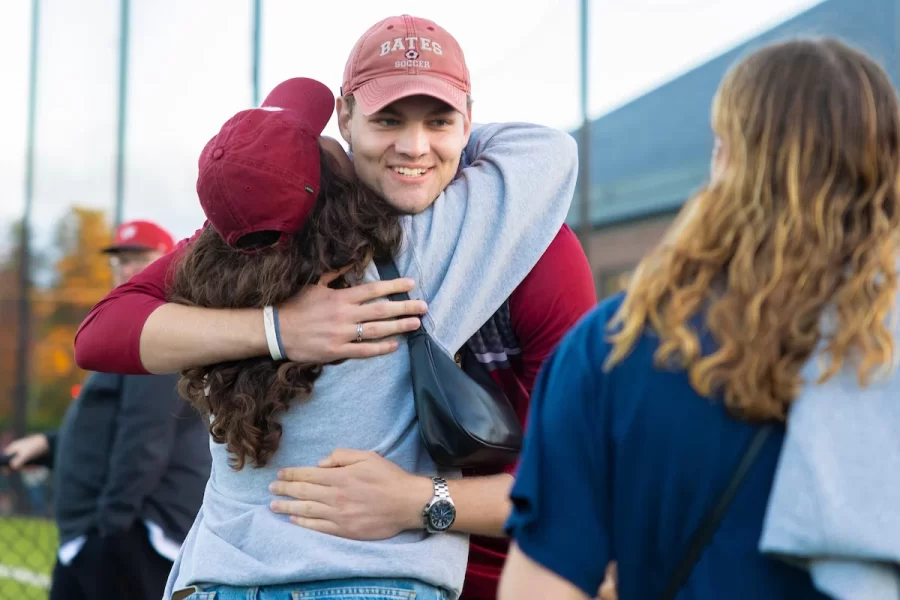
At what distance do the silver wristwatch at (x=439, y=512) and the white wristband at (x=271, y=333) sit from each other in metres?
0.32

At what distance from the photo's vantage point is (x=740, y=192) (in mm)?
1181

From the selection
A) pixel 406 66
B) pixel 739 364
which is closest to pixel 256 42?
pixel 406 66

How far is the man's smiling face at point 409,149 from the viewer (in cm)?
172

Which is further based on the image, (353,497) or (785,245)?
(353,497)

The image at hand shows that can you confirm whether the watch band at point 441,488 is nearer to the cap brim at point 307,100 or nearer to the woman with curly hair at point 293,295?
the woman with curly hair at point 293,295

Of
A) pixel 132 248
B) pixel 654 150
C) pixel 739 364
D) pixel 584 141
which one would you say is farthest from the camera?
pixel 654 150

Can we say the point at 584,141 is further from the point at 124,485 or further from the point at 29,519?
the point at 29,519

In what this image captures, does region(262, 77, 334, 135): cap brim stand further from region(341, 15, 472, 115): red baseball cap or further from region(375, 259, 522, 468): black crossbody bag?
region(375, 259, 522, 468): black crossbody bag

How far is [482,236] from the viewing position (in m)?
1.65

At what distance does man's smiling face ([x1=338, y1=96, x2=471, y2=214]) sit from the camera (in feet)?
5.64

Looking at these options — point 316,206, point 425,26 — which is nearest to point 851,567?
point 316,206

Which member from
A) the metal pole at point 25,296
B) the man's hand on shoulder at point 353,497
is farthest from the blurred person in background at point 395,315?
the metal pole at point 25,296

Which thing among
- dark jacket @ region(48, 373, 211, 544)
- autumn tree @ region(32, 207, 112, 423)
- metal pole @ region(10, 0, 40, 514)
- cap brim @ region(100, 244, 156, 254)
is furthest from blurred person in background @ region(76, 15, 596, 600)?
autumn tree @ region(32, 207, 112, 423)

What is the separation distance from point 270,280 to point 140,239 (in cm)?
282
